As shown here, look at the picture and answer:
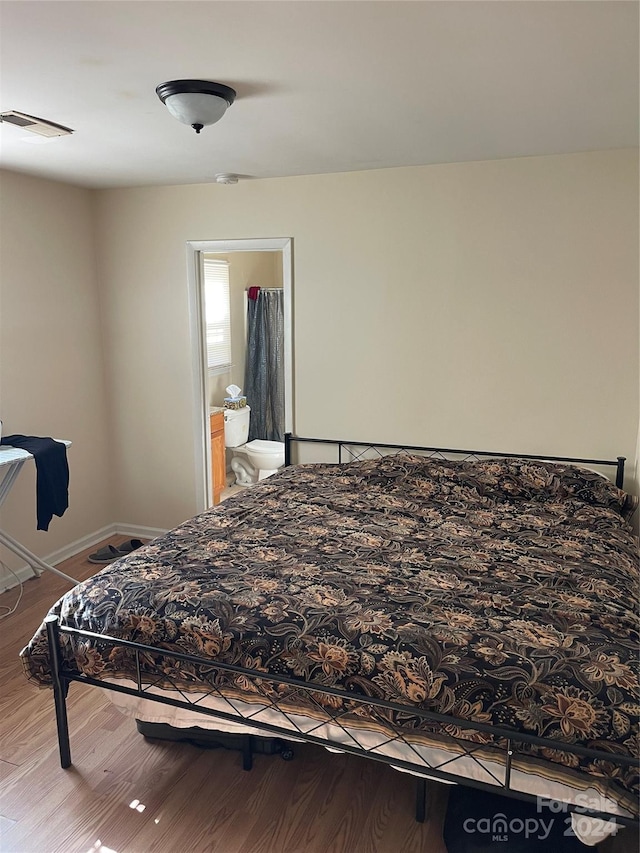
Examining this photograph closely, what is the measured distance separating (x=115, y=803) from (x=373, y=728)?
99cm

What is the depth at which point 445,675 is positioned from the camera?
70.6 inches

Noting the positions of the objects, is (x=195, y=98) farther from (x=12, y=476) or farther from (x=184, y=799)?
(x=184, y=799)

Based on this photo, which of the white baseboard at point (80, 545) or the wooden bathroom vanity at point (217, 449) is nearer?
the white baseboard at point (80, 545)

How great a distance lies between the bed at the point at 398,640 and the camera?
67.3 inches

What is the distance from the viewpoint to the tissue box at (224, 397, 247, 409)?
5.47m

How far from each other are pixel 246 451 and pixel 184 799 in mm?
3378

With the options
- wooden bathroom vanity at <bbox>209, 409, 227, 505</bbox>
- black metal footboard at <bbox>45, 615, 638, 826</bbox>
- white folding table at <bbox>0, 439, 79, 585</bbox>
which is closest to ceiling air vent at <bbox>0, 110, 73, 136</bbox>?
white folding table at <bbox>0, 439, 79, 585</bbox>

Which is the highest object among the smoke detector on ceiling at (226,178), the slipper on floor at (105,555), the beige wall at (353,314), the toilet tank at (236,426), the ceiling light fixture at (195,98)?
the smoke detector on ceiling at (226,178)

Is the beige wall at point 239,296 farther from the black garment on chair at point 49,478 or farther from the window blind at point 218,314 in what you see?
the black garment on chair at point 49,478

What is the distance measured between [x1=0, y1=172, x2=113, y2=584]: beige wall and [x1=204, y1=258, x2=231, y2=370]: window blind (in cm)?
113

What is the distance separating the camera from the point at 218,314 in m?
5.39

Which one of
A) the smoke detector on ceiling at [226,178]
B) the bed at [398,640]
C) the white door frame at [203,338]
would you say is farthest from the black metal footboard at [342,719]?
the smoke detector on ceiling at [226,178]

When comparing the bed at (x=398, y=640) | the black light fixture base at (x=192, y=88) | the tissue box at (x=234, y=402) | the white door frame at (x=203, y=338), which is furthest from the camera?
the tissue box at (x=234, y=402)

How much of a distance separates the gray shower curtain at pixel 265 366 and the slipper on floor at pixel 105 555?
1.94 meters
